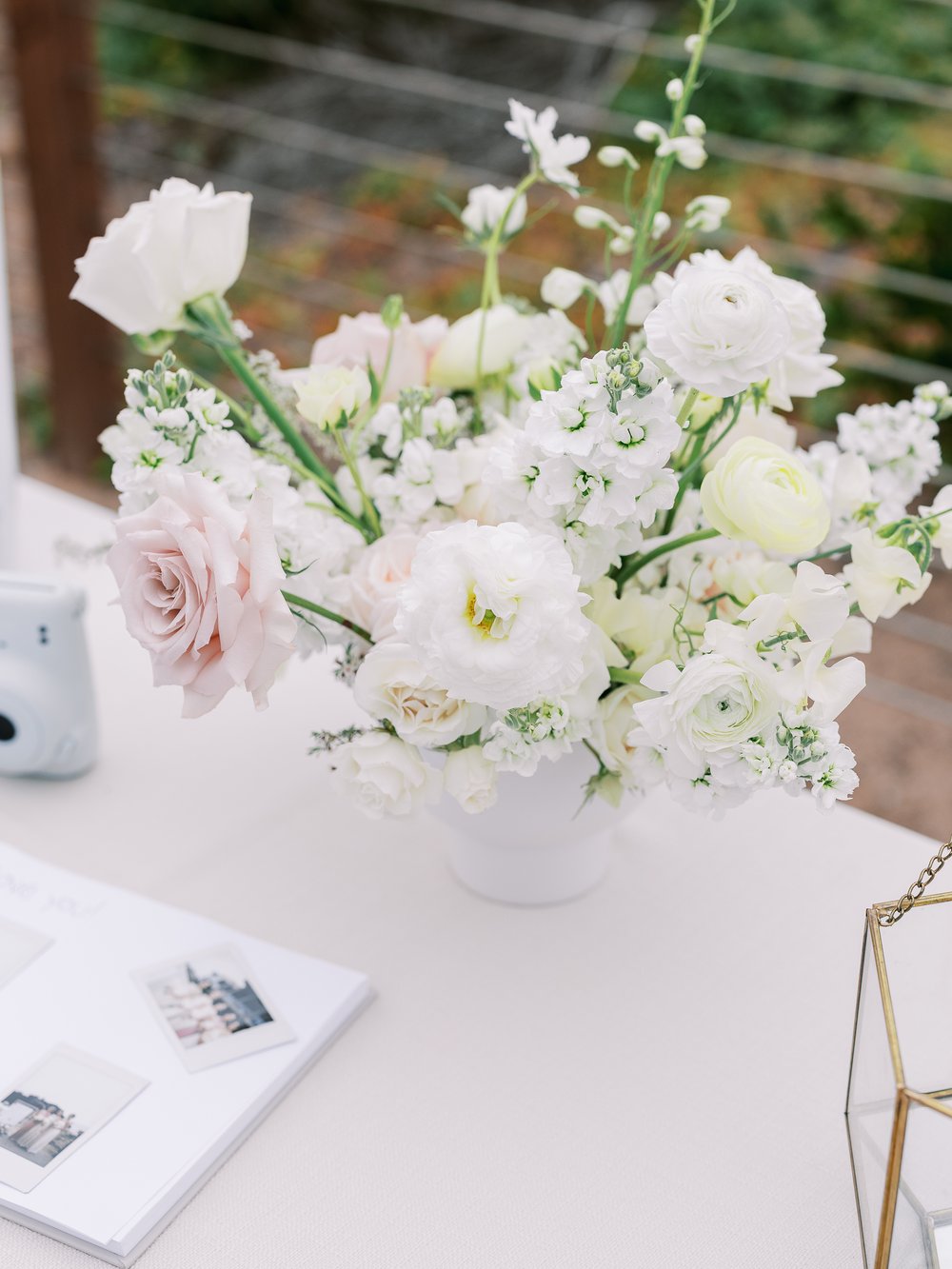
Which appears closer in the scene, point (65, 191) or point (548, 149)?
point (548, 149)

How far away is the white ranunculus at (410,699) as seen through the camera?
0.70m

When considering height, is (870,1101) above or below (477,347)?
below

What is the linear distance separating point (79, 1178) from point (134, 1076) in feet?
0.23

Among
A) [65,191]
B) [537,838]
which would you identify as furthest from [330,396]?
[65,191]

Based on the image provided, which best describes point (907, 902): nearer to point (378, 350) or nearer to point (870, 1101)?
point (870, 1101)

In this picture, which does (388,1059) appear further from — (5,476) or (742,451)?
(5,476)

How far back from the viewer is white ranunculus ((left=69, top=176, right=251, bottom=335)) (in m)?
0.75

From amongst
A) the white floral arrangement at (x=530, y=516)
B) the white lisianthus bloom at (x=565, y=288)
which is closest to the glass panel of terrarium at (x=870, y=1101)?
the white floral arrangement at (x=530, y=516)

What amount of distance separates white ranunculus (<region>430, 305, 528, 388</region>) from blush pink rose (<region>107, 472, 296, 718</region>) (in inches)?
8.8

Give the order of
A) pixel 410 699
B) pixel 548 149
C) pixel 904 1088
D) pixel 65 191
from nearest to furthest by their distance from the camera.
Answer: pixel 904 1088, pixel 410 699, pixel 548 149, pixel 65 191

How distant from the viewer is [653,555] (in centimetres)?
76

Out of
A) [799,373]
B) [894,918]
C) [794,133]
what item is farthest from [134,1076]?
[794,133]

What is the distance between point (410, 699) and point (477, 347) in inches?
10.1

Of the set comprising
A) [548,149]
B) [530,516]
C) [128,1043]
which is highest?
[548,149]
